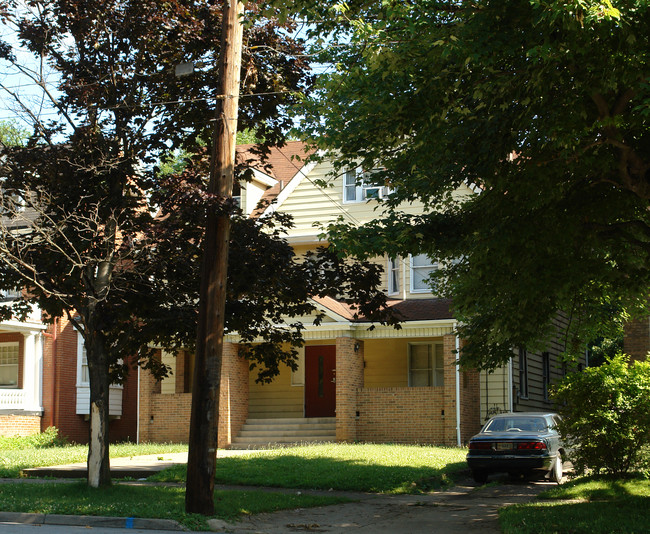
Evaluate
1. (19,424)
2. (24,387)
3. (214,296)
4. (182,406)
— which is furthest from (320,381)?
(214,296)

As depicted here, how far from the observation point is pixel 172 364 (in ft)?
87.8

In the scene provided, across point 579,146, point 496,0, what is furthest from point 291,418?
point 496,0

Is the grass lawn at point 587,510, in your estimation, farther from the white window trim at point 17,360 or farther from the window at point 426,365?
the white window trim at point 17,360

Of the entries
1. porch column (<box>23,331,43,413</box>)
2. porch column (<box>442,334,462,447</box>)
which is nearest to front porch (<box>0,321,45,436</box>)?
porch column (<box>23,331,43,413</box>)

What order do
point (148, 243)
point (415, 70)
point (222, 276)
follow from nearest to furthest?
point (415, 70) → point (222, 276) → point (148, 243)

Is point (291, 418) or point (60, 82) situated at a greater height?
point (60, 82)

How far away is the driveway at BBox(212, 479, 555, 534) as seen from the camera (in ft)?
35.8

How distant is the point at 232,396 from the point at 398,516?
12227 mm

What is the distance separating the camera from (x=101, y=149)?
13.1m

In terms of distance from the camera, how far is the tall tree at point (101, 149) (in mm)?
12883

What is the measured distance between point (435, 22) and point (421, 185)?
363cm

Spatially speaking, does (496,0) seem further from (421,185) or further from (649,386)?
(649,386)

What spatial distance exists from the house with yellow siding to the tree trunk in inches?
307

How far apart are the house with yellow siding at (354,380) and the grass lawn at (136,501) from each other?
297 inches
